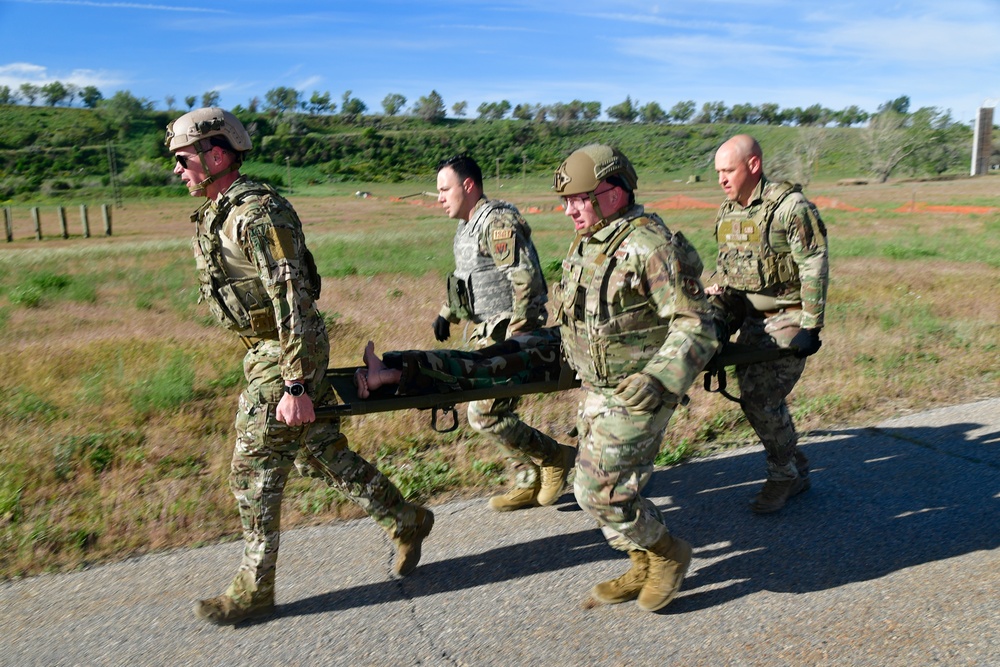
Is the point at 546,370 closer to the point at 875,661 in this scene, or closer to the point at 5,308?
the point at 875,661

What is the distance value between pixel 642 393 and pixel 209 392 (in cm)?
472

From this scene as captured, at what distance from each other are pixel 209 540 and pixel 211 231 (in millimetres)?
1948

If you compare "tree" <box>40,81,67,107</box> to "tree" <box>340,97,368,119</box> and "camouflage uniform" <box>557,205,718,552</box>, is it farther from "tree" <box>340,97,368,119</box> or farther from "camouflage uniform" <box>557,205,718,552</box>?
"camouflage uniform" <box>557,205,718,552</box>

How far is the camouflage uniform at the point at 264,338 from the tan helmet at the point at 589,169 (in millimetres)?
1198

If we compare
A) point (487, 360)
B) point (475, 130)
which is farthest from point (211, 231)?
point (475, 130)

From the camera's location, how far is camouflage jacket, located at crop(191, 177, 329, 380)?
3424 millimetres

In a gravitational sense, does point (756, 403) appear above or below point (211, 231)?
below

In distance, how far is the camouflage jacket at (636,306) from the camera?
3.33 meters

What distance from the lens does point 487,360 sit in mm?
4098

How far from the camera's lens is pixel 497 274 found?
473cm

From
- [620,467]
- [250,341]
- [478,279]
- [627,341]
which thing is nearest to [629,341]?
[627,341]

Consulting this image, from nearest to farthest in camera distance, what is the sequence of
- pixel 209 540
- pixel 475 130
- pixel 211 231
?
1. pixel 211 231
2. pixel 209 540
3. pixel 475 130

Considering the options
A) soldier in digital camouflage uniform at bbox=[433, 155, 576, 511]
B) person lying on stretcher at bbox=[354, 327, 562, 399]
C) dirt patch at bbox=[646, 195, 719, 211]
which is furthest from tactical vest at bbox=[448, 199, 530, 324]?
dirt patch at bbox=[646, 195, 719, 211]

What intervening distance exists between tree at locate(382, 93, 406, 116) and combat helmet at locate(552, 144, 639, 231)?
120582 millimetres
